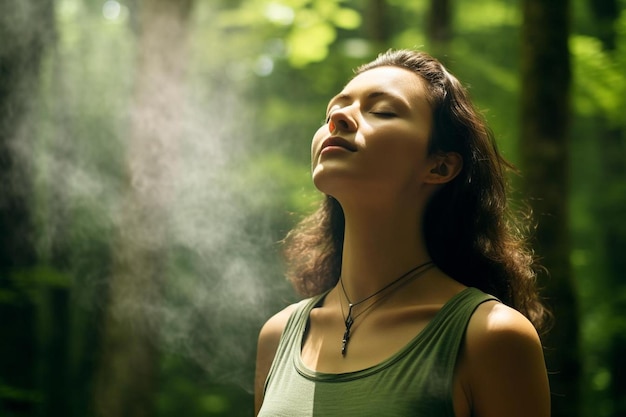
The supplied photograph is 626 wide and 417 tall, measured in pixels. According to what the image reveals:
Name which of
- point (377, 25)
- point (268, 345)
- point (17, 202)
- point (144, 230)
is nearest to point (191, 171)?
point (144, 230)

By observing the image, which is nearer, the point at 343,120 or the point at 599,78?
the point at 343,120

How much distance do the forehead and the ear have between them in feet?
0.46

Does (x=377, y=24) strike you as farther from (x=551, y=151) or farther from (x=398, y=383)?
(x=398, y=383)

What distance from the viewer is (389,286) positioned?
1.46 m

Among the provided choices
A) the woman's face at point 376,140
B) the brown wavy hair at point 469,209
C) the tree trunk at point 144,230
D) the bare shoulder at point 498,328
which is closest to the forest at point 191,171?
the tree trunk at point 144,230

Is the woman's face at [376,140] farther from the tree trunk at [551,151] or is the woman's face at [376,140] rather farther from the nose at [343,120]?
the tree trunk at [551,151]

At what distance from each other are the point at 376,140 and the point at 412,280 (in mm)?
317

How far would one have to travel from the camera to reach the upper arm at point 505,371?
118 cm

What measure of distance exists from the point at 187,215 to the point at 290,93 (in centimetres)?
135

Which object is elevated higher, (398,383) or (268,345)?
(398,383)

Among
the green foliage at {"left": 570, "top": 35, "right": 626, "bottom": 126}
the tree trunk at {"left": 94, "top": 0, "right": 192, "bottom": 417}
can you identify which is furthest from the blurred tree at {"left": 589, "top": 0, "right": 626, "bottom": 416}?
the tree trunk at {"left": 94, "top": 0, "right": 192, "bottom": 417}

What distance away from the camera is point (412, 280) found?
1.46 meters

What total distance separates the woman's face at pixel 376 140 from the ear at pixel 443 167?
0.02m

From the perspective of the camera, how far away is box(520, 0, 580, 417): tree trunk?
99.1 inches
